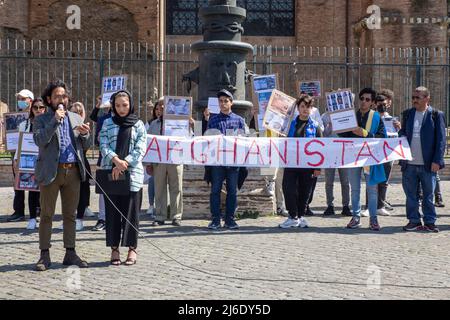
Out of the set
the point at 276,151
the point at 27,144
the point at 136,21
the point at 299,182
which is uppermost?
the point at 136,21

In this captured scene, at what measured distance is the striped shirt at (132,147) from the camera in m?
7.87

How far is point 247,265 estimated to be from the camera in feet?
25.1

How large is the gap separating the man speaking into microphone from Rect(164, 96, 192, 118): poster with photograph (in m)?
3.09

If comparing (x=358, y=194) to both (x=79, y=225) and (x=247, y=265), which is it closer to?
(x=247, y=265)

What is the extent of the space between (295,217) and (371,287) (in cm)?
346

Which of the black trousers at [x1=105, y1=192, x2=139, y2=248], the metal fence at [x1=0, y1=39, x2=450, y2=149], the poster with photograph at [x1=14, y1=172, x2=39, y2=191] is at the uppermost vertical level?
the metal fence at [x1=0, y1=39, x2=450, y2=149]

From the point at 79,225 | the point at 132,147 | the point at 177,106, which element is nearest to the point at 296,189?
the point at 177,106

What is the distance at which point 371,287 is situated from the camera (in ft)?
21.9

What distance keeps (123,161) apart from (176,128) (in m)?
3.11

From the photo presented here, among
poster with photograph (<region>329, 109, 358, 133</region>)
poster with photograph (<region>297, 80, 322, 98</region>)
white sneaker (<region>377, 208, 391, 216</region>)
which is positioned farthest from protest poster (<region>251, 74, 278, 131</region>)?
white sneaker (<region>377, 208, 391, 216</region>)

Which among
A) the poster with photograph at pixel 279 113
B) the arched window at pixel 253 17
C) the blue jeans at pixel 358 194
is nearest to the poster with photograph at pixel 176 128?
the poster with photograph at pixel 279 113

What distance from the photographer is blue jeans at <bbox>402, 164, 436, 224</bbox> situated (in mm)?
10039

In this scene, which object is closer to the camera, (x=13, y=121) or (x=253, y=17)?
(x=13, y=121)

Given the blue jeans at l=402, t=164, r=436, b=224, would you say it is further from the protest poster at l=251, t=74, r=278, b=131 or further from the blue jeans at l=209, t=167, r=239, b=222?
the protest poster at l=251, t=74, r=278, b=131
